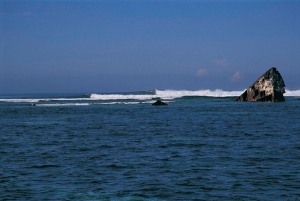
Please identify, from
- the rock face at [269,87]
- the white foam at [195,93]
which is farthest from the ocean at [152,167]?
the white foam at [195,93]

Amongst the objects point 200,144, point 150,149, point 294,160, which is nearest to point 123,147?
point 150,149

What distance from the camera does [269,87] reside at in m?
72.9

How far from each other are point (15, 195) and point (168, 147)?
387 inches

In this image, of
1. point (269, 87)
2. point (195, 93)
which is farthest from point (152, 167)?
point (195, 93)

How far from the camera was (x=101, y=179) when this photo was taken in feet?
44.3

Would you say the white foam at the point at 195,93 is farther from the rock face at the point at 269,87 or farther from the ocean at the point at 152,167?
the ocean at the point at 152,167

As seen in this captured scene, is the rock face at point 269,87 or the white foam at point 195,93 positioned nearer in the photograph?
the rock face at point 269,87

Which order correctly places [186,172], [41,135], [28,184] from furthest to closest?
[41,135], [186,172], [28,184]

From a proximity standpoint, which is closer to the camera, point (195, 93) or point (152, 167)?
point (152, 167)

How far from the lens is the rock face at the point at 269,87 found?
72250 mm

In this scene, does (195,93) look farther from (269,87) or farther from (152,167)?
(152,167)

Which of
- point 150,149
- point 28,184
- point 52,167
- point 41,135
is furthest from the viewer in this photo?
point 41,135

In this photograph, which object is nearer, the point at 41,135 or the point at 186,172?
the point at 186,172

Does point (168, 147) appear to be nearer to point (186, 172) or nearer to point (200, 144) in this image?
point (200, 144)
